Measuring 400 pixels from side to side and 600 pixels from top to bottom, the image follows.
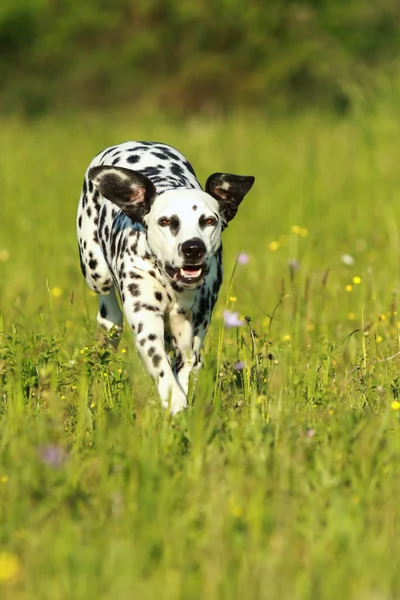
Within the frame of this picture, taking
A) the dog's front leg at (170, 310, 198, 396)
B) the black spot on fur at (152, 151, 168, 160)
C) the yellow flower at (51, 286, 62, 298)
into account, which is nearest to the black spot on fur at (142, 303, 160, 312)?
the dog's front leg at (170, 310, 198, 396)

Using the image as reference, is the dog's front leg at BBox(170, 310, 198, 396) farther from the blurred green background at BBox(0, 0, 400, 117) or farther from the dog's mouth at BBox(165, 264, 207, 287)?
the blurred green background at BBox(0, 0, 400, 117)

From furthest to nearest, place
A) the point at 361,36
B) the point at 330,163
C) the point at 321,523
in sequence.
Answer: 1. the point at 361,36
2. the point at 330,163
3. the point at 321,523

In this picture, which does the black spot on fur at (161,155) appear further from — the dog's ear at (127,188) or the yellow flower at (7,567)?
the yellow flower at (7,567)

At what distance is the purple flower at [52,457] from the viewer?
4.02 metres

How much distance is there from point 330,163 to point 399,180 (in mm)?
1403

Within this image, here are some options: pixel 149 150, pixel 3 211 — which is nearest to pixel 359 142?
pixel 3 211

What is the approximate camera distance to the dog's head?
5383mm

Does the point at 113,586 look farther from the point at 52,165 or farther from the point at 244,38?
the point at 244,38

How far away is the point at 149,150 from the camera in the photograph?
6609 mm

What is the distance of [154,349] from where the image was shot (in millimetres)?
5625

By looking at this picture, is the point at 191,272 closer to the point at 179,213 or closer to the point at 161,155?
the point at 179,213

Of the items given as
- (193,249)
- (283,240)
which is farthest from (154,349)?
(283,240)

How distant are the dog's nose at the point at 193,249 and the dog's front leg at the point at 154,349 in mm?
516

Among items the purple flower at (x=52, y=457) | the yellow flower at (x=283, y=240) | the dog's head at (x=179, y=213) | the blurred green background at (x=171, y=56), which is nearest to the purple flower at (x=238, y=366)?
the dog's head at (x=179, y=213)
